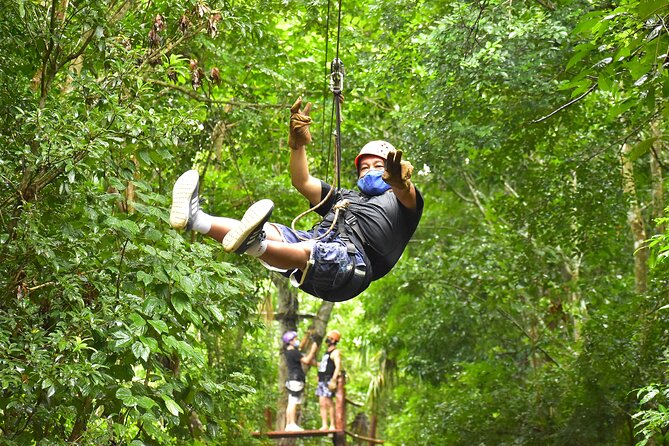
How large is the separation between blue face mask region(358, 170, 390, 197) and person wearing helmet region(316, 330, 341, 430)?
6.57 m

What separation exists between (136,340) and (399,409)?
43.5 ft

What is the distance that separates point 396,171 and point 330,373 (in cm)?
762

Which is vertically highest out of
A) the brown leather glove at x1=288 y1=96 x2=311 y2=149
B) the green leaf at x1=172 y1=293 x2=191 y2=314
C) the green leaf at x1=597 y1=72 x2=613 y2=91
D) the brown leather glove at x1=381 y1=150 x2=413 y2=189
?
the green leaf at x1=597 y1=72 x2=613 y2=91

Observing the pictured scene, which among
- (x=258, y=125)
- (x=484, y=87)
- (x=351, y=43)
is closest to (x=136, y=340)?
(x=258, y=125)

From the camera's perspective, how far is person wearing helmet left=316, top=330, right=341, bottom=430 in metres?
10.9

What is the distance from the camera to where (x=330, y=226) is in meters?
4.17

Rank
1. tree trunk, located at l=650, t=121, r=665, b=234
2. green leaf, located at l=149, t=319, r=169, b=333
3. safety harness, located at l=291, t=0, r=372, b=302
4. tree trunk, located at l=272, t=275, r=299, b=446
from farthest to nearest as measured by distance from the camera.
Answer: tree trunk, located at l=272, t=275, r=299, b=446 < tree trunk, located at l=650, t=121, r=665, b=234 < green leaf, located at l=149, t=319, r=169, b=333 < safety harness, located at l=291, t=0, r=372, b=302

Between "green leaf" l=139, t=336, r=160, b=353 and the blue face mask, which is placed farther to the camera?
the blue face mask

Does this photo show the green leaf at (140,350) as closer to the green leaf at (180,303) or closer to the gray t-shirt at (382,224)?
the green leaf at (180,303)

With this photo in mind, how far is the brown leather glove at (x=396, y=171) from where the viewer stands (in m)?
3.74

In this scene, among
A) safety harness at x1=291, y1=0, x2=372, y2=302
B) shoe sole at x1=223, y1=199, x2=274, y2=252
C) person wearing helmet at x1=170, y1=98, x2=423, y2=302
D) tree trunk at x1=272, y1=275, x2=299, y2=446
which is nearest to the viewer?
shoe sole at x1=223, y1=199, x2=274, y2=252

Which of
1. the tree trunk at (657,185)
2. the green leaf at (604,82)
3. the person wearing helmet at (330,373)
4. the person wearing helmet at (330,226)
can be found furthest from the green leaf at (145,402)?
the person wearing helmet at (330,373)

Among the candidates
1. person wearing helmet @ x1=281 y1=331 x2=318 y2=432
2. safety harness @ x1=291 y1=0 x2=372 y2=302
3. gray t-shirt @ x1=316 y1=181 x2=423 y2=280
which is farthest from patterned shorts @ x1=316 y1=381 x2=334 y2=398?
safety harness @ x1=291 y1=0 x2=372 y2=302

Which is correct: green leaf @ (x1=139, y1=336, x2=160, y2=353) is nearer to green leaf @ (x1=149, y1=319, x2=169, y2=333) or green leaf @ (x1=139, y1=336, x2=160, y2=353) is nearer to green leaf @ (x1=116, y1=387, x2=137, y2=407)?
green leaf @ (x1=149, y1=319, x2=169, y2=333)
